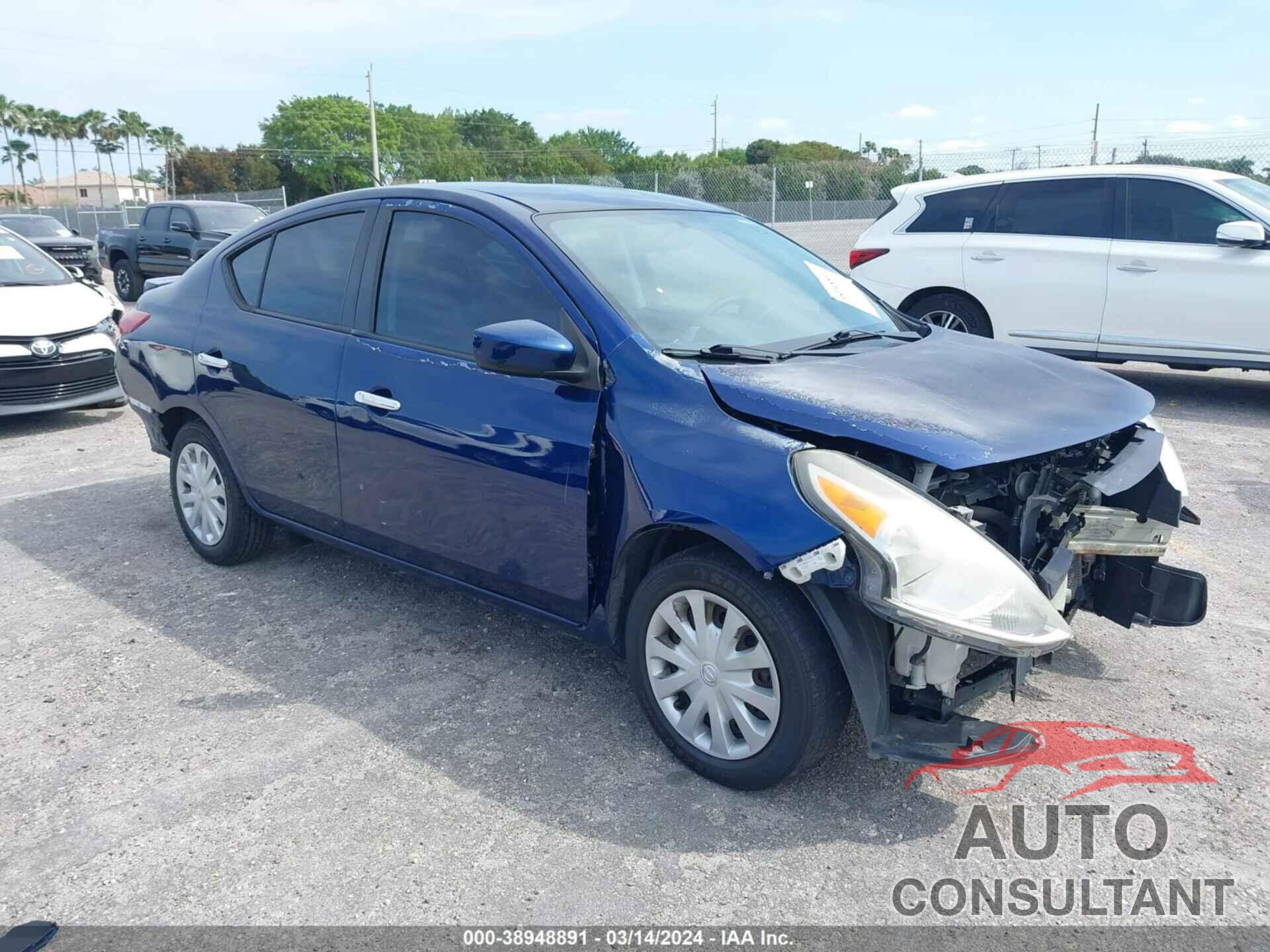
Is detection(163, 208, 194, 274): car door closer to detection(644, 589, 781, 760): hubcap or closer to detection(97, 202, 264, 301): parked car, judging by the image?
detection(97, 202, 264, 301): parked car

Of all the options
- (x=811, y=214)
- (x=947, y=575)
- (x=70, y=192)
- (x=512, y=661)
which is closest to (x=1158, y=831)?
(x=947, y=575)

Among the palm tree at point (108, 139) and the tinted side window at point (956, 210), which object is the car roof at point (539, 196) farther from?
the palm tree at point (108, 139)

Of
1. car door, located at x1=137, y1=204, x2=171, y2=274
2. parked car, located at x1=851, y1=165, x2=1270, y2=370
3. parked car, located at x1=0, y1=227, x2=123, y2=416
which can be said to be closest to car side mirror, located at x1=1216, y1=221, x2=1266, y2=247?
parked car, located at x1=851, y1=165, x2=1270, y2=370

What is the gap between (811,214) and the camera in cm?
1877

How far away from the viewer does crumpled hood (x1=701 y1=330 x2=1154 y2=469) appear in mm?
2775

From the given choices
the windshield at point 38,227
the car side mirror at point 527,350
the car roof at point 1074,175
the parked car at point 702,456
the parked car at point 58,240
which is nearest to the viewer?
the parked car at point 702,456

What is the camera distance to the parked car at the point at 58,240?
62.2 ft

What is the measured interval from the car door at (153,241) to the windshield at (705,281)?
15365mm

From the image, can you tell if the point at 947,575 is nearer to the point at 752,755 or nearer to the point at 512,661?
the point at 752,755

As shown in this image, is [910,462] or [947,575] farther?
[910,462]

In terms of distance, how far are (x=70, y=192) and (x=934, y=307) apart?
136607 mm

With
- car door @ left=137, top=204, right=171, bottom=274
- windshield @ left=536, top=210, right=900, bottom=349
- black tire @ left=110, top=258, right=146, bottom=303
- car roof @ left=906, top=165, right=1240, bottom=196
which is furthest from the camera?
black tire @ left=110, top=258, right=146, bottom=303

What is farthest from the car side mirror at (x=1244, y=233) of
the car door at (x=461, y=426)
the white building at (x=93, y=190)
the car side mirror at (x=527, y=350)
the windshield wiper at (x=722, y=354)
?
the white building at (x=93, y=190)

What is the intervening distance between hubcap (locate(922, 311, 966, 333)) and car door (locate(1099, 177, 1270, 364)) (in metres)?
1.11
